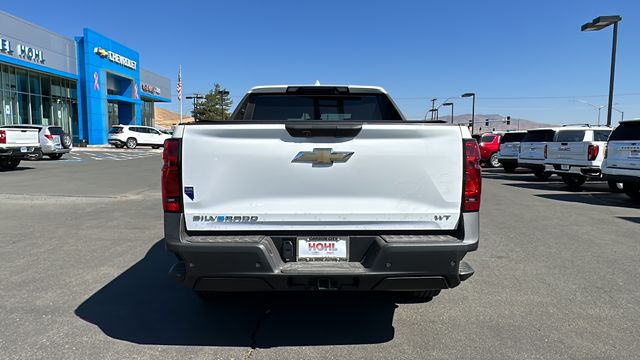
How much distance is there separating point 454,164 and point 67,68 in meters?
36.6

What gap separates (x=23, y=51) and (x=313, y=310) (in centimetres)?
3145

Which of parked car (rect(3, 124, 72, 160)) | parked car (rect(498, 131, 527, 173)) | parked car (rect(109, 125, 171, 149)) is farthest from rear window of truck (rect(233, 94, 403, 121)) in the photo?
parked car (rect(109, 125, 171, 149))

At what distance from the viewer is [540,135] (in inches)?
603

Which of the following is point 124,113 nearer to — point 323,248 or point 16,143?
point 16,143

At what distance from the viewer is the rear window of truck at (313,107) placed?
4637 millimetres

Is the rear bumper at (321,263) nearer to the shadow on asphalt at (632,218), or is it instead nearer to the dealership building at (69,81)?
the shadow on asphalt at (632,218)

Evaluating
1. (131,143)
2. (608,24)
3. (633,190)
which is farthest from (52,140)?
(608,24)

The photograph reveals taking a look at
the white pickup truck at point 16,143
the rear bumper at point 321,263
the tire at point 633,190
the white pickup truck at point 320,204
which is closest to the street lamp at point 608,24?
the tire at point 633,190

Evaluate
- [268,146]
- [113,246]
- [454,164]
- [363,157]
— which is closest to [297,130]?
[268,146]

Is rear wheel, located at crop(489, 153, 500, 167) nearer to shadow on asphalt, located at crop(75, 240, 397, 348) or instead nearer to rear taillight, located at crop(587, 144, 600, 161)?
rear taillight, located at crop(587, 144, 600, 161)

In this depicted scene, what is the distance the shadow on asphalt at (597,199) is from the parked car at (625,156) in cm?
50

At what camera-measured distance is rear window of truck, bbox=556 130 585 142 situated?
1316 cm

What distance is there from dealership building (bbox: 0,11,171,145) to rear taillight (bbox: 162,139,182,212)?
2947 cm

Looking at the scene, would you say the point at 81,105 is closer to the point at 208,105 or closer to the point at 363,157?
the point at 363,157
